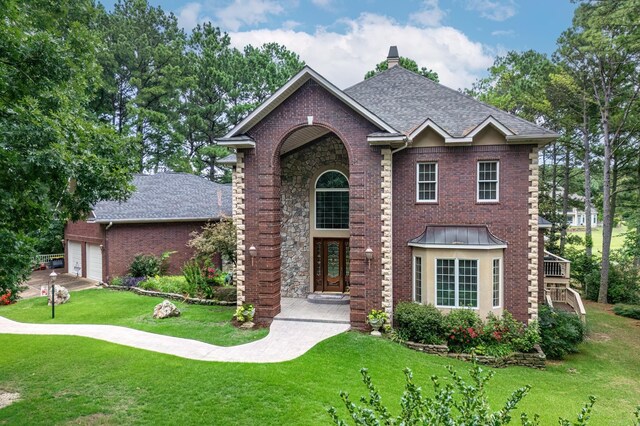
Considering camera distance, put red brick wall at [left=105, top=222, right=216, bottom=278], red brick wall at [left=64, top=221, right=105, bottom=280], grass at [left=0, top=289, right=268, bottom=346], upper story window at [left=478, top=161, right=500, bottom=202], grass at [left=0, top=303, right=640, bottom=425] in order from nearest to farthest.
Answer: grass at [left=0, top=303, right=640, bottom=425] < grass at [left=0, top=289, right=268, bottom=346] < upper story window at [left=478, top=161, right=500, bottom=202] < red brick wall at [left=105, top=222, right=216, bottom=278] < red brick wall at [left=64, top=221, right=105, bottom=280]

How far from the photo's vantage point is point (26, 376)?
30.2ft

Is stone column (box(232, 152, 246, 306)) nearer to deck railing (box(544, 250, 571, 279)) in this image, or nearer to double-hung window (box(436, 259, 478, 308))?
double-hung window (box(436, 259, 478, 308))

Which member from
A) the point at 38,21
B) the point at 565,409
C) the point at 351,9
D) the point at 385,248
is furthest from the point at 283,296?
the point at 351,9

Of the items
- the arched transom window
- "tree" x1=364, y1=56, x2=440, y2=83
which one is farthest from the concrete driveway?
"tree" x1=364, y1=56, x2=440, y2=83

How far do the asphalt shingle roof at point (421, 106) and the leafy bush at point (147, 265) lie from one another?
13661 mm

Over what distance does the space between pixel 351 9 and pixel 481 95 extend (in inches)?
705

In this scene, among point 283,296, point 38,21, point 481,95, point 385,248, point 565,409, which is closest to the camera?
point 565,409

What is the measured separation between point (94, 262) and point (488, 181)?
20.7 metres

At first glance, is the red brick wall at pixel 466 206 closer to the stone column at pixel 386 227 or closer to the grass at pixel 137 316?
the stone column at pixel 386 227

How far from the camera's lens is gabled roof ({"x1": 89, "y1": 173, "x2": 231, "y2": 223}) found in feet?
68.2

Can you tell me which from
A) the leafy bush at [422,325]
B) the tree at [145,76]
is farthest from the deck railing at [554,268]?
the tree at [145,76]

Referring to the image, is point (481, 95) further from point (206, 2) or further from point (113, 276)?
point (113, 276)

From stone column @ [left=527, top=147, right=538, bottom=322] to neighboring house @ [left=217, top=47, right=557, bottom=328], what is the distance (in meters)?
0.03

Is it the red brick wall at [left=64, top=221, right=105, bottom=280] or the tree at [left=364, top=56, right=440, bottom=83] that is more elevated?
the tree at [left=364, top=56, right=440, bottom=83]
